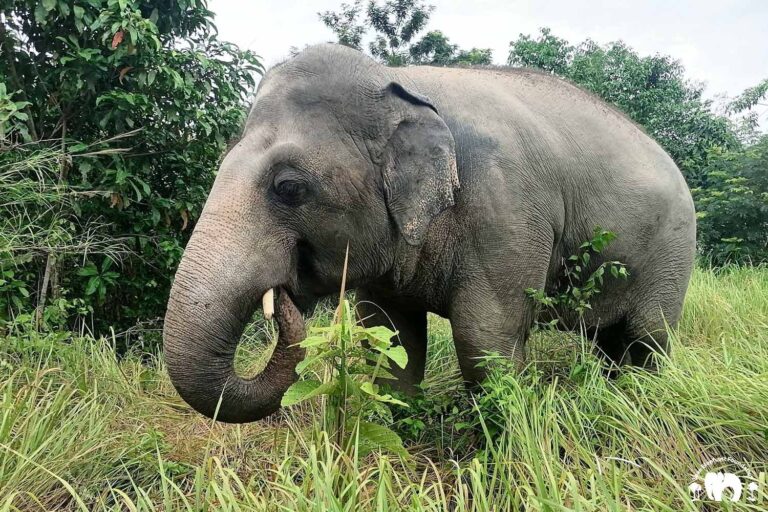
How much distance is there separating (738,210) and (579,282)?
7.61 m

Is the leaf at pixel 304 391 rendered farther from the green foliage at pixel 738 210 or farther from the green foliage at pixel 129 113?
the green foliage at pixel 738 210

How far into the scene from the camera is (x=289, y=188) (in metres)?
2.26

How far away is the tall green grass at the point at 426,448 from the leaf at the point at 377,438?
10 centimetres

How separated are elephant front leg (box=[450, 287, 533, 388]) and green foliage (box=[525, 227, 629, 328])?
0.11 metres

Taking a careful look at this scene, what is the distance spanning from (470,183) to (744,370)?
1414mm

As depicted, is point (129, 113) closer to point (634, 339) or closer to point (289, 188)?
point (289, 188)

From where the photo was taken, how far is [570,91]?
3.38m

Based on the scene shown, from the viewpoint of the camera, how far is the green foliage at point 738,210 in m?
9.32

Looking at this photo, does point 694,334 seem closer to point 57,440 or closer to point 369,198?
point 369,198

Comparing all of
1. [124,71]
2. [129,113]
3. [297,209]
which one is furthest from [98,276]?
[297,209]

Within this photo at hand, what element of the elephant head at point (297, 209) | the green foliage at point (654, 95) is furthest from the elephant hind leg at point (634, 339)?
the green foliage at point (654, 95)

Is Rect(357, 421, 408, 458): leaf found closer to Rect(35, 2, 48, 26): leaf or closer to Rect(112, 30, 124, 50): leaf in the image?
Rect(112, 30, 124, 50): leaf

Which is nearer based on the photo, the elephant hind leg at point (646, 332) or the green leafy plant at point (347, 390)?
the green leafy plant at point (347, 390)

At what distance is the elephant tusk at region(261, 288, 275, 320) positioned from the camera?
2137 mm
